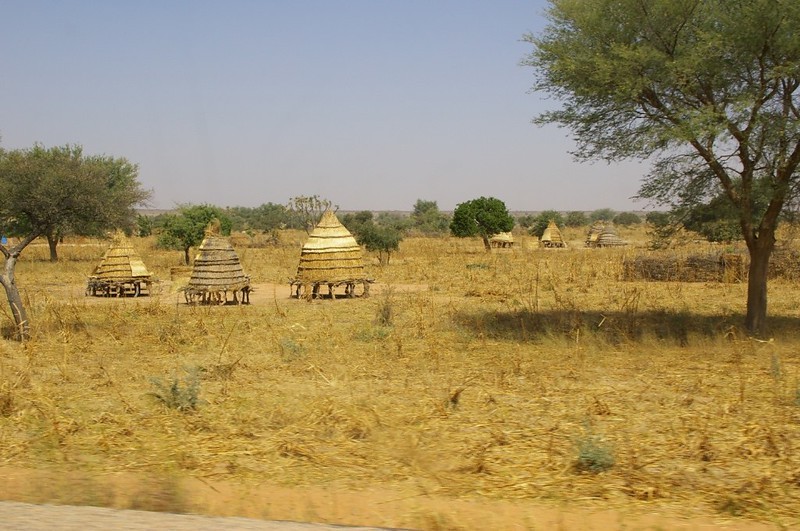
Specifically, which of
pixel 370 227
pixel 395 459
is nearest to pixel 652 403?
pixel 395 459

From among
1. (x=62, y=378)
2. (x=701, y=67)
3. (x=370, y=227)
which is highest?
(x=701, y=67)

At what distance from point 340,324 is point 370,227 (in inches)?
701

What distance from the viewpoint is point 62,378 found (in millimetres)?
8766

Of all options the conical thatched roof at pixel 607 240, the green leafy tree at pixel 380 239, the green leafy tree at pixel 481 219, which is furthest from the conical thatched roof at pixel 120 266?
the conical thatched roof at pixel 607 240

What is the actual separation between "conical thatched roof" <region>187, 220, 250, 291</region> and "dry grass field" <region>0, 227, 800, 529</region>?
11.9 feet

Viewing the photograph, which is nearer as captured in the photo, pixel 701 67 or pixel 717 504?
pixel 717 504

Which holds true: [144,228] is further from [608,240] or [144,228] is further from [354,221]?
[608,240]

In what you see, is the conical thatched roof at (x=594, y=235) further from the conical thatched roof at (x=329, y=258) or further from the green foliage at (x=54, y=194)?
the green foliage at (x=54, y=194)

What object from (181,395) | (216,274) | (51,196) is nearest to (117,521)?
(181,395)

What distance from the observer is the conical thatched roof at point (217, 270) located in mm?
17172

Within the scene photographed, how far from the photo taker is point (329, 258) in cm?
1833

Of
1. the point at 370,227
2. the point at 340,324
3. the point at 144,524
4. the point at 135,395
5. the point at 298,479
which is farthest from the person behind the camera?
the point at 370,227

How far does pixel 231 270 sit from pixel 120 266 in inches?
165

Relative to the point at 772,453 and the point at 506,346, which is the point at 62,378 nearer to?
the point at 506,346
